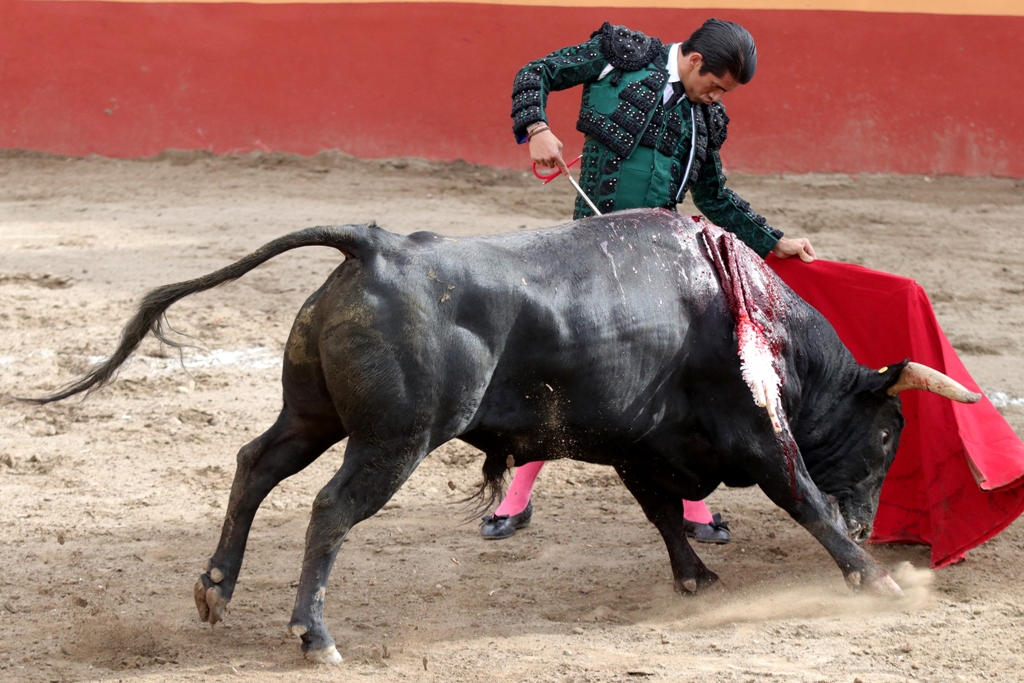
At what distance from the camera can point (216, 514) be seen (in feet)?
13.3

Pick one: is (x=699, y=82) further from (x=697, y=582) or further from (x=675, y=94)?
(x=697, y=582)

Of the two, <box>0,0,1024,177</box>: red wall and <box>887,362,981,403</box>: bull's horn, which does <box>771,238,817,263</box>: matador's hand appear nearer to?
<box>887,362,981,403</box>: bull's horn

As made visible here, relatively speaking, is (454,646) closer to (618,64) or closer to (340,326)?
(340,326)

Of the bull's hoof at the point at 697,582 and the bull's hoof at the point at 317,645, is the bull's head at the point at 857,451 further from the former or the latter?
the bull's hoof at the point at 317,645

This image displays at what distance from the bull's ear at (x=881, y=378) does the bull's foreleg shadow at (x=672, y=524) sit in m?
0.67

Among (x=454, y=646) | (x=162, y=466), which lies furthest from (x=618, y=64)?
(x=162, y=466)

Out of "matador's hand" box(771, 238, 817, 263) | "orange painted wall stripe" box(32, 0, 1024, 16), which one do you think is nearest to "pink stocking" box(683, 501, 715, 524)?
"matador's hand" box(771, 238, 817, 263)

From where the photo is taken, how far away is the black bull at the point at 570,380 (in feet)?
9.27

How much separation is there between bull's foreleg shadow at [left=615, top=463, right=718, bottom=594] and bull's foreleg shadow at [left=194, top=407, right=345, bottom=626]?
0.98 m

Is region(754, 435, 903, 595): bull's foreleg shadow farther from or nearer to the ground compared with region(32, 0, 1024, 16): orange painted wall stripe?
nearer to the ground

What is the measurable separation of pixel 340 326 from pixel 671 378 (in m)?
0.99

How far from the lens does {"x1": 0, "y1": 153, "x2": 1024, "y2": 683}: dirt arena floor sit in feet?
9.68

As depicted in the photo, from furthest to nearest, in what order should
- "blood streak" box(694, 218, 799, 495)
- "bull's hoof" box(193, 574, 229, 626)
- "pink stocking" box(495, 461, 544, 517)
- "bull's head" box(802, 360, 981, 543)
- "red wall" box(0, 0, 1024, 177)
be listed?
"red wall" box(0, 0, 1024, 177) < "pink stocking" box(495, 461, 544, 517) < "bull's head" box(802, 360, 981, 543) < "blood streak" box(694, 218, 799, 495) < "bull's hoof" box(193, 574, 229, 626)

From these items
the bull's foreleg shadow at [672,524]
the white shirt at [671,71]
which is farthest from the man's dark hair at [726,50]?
the bull's foreleg shadow at [672,524]
